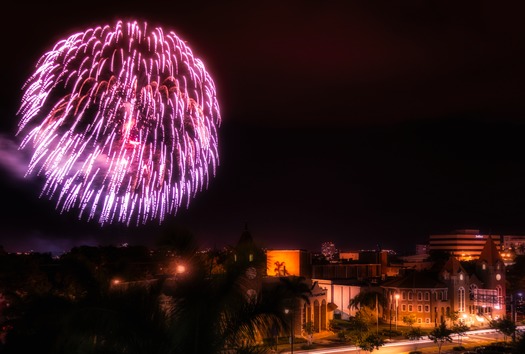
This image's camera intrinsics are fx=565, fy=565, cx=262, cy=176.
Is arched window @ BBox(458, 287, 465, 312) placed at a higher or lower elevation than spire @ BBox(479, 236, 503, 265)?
lower

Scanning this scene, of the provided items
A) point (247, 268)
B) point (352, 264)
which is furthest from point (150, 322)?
point (352, 264)

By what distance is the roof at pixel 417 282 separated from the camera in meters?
75.6

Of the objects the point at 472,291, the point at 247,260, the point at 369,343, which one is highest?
the point at 247,260

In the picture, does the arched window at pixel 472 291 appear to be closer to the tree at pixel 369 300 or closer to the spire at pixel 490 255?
the spire at pixel 490 255

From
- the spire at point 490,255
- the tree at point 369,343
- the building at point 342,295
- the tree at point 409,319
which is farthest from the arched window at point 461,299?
the tree at point 369,343

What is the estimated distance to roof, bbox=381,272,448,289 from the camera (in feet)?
248

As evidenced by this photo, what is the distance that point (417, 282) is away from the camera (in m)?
76.2

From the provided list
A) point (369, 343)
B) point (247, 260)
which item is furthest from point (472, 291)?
point (247, 260)

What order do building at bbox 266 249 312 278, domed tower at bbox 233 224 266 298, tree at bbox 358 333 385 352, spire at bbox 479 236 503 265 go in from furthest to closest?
building at bbox 266 249 312 278, spire at bbox 479 236 503 265, tree at bbox 358 333 385 352, domed tower at bbox 233 224 266 298

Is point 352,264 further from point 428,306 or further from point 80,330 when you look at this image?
point 80,330

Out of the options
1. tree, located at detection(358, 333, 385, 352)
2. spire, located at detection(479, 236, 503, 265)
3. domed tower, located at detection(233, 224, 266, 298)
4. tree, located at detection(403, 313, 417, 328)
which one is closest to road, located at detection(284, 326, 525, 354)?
tree, located at detection(358, 333, 385, 352)

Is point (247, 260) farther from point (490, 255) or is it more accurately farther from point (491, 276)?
point (490, 255)

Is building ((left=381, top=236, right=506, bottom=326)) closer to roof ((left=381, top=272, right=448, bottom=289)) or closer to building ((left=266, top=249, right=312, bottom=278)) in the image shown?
roof ((left=381, top=272, right=448, bottom=289))

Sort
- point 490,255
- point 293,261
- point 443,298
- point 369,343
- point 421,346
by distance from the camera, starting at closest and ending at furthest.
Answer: point 369,343
point 421,346
point 443,298
point 490,255
point 293,261
